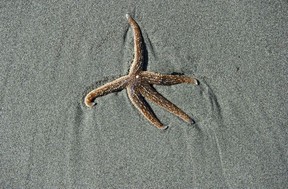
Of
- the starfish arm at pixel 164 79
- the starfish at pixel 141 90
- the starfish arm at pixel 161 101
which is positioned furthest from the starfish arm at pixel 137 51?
the starfish arm at pixel 161 101

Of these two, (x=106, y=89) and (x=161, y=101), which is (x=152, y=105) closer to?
(x=161, y=101)

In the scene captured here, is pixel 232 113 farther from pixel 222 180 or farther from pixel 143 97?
pixel 143 97

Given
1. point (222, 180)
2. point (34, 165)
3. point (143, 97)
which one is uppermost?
point (143, 97)

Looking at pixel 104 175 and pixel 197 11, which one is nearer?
pixel 104 175

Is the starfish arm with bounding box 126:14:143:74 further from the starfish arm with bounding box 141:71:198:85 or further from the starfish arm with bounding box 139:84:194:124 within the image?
Result: the starfish arm with bounding box 139:84:194:124

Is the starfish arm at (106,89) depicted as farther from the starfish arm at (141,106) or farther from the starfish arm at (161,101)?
the starfish arm at (161,101)

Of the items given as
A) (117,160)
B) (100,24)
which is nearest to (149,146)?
(117,160)

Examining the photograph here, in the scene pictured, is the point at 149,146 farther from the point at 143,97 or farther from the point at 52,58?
the point at 52,58

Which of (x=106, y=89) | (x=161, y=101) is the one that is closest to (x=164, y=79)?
(x=161, y=101)

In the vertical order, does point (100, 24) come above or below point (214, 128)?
above
